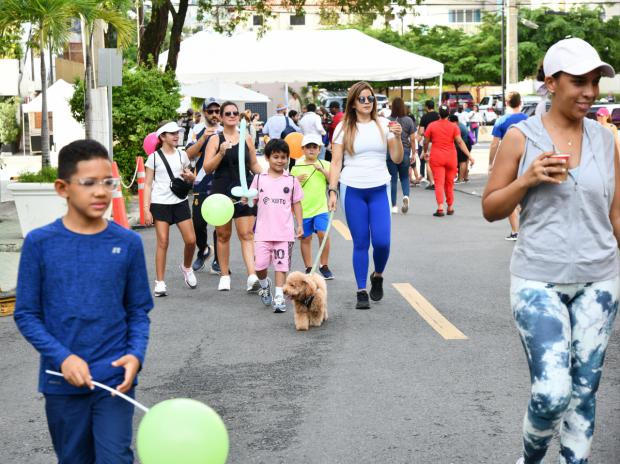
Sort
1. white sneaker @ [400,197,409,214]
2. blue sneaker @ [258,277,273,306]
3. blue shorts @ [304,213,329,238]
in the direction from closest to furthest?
blue sneaker @ [258,277,273,306], blue shorts @ [304,213,329,238], white sneaker @ [400,197,409,214]

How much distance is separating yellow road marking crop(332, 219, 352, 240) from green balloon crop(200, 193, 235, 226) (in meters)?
5.39

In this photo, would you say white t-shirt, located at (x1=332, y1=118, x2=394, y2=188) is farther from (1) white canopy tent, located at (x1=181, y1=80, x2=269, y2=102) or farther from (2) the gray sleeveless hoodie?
(1) white canopy tent, located at (x1=181, y1=80, x2=269, y2=102)

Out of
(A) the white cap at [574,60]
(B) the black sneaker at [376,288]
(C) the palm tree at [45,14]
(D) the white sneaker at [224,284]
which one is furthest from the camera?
(C) the palm tree at [45,14]

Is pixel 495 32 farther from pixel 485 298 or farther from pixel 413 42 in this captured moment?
pixel 485 298

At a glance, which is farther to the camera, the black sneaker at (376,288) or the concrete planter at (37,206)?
the concrete planter at (37,206)

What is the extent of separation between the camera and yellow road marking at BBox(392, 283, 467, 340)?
8.34 m

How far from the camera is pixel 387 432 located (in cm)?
568

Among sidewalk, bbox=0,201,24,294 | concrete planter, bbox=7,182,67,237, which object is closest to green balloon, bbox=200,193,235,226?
sidewalk, bbox=0,201,24,294

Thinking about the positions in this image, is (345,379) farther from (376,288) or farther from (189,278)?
(189,278)

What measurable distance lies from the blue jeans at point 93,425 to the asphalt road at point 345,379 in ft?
5.33

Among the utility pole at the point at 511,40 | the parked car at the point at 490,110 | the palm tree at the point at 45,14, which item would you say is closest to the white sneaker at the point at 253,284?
the palm tree at the point at 45,14

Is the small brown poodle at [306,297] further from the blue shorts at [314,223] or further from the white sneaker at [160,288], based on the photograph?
the blue shorts at [314,223]

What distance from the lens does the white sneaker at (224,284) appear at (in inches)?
422

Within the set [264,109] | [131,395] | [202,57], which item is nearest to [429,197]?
[202,57]
